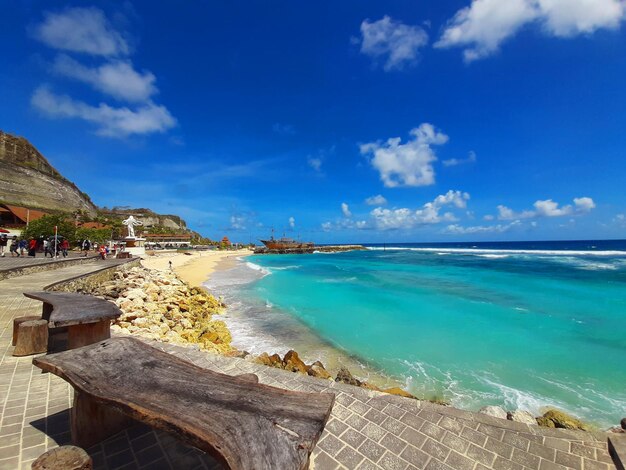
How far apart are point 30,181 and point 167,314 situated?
5266 cm

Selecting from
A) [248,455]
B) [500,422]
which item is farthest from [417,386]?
[248,455]

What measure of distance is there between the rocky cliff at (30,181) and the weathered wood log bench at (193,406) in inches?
2012

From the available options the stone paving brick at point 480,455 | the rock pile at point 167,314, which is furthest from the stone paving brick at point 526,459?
the rock pile at point 167,314

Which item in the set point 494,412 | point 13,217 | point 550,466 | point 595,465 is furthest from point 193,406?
point 13,217

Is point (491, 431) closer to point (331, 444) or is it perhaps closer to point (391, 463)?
point (391, 463)

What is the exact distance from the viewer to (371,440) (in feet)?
9.51

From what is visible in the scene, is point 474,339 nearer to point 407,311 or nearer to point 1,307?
point 407,311

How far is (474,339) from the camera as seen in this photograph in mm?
9508

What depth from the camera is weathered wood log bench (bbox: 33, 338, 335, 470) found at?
147 centimetres

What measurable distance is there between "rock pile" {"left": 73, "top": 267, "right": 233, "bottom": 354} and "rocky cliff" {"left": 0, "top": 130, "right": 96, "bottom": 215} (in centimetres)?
4146

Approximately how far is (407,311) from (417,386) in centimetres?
699

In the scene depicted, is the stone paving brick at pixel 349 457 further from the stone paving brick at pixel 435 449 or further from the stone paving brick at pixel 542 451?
the stone paving brick at pixel 542 451

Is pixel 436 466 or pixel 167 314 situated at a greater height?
pixel 436 466

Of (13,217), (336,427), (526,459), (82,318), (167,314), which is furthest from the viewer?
(13,217)
